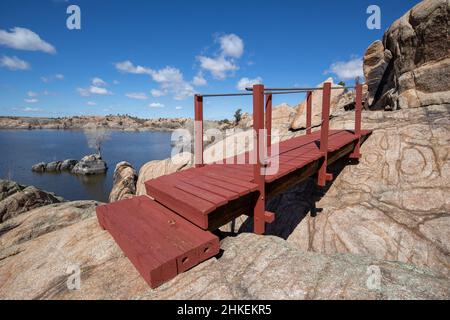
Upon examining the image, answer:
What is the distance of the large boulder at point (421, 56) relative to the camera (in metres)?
8.26

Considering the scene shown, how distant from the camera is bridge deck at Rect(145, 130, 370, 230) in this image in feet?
10.1

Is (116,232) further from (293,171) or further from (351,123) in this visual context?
(351,123)

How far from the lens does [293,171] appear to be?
4.62m

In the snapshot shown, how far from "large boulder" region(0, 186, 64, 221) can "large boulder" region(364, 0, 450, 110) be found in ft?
45.2

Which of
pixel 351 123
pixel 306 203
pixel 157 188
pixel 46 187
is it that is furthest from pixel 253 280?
pixel 46 187

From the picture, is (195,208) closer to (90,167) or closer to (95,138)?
(90,167)

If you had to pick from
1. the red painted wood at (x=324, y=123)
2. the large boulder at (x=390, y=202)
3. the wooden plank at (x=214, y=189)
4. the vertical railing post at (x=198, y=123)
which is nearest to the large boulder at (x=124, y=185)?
the large boulder at (x=390, y=202)

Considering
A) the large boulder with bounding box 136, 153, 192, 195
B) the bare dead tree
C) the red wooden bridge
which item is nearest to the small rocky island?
the bare dead tree

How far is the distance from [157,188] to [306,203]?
5082 mm

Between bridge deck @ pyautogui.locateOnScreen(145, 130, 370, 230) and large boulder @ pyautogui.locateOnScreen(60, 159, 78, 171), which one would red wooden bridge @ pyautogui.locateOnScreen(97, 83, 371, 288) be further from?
large boulder @ pyautogui.locateOnScreen(60, 159, 78, 171)

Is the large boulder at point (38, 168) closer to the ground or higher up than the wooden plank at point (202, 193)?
closer to the ground

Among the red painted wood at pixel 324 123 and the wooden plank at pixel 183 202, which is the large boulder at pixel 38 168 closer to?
the wooden plank at pixel 183 202

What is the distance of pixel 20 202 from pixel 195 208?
7.41 m

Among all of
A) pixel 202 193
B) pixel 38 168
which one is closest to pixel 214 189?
pixel 202 193
